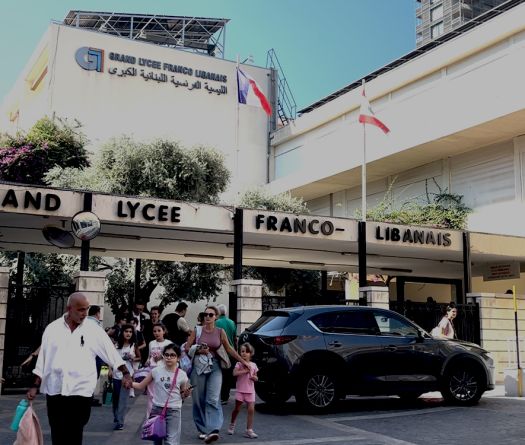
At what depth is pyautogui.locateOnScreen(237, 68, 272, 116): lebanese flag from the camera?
21984 mm

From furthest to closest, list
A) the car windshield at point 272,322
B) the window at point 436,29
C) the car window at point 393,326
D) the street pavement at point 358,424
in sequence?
the window at point 436,29 → the car window at point 393,326 → the car windshield at point 272,322 → the street pavement at point 358,424

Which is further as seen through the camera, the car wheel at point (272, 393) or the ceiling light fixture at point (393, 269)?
the ceiling light fixture at point (393, 269)

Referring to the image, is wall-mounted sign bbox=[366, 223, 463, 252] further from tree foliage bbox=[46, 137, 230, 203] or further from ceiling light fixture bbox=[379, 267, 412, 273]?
tree foliage bbox=[46, 137, 230, 203]

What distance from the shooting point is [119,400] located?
341 inches

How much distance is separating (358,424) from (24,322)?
741 cm

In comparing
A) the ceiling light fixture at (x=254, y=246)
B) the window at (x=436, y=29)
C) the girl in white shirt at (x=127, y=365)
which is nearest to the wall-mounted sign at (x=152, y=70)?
the ceiling light fixture at (x=254, y=246)

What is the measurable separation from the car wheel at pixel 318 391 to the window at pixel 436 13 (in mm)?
80483

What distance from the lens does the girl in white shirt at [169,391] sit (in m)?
6.40

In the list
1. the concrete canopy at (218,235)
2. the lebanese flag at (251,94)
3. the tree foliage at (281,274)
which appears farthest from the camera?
the tree foliage at (281,274)

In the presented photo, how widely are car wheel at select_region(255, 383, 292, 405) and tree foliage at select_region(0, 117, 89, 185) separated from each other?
64.7 ft

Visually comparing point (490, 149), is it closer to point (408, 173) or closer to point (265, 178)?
point (408, 173)

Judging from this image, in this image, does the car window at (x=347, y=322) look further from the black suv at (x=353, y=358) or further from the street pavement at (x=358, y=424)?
the street pavement at (x=358, y=424)

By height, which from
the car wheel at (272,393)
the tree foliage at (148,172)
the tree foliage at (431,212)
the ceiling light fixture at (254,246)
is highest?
the tree foliage at (148,172)

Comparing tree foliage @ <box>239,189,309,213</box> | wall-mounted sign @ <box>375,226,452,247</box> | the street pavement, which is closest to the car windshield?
the street pavement
